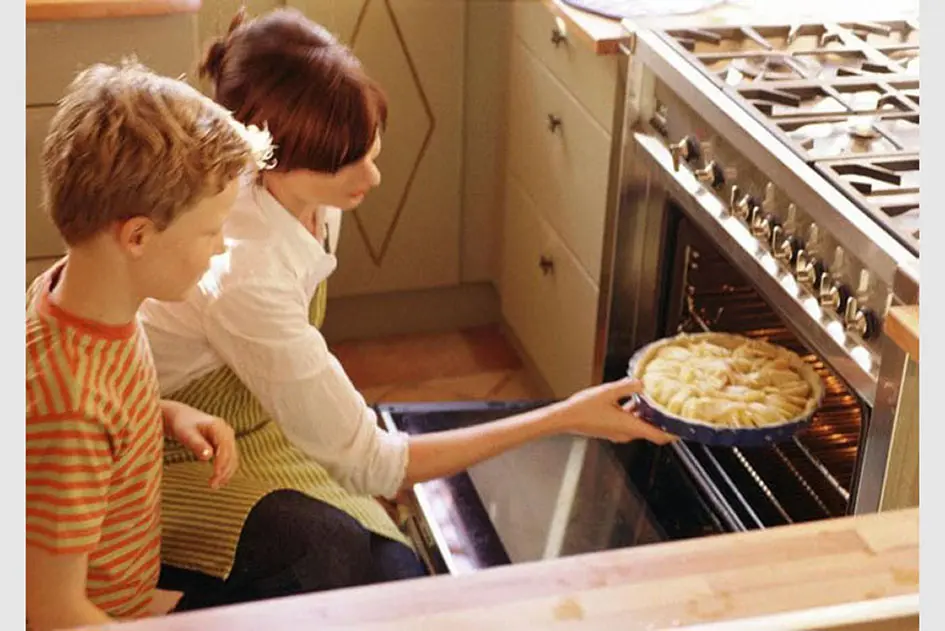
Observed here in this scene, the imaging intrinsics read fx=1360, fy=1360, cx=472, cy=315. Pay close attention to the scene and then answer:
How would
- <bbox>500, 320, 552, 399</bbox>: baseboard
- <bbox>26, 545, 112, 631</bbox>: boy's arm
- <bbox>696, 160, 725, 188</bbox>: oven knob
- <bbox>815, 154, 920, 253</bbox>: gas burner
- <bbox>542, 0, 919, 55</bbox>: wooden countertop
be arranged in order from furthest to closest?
<bbox>500, 320, 552, 399</bbox>: baseboard
<bbox>542, 0, 919, 55</bbox>: wooden countertop
<bbox>696, 160, 725, 188</bbox>: oven knob
<bbox>815, 154, 920, 253</bbox>: gas burner
<bbox>26, 545, 112, 631</bbox>: boy's arm

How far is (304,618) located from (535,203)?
1.84 metres

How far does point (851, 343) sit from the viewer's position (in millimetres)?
1580

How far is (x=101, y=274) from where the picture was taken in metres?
1.35

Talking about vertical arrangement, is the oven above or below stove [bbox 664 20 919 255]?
below

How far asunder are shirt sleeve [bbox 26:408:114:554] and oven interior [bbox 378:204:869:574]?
0.74 meters

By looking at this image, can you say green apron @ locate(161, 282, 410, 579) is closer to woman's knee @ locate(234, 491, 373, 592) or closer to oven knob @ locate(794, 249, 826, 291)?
woman's knee @ locate(234, 491, 373, 592)

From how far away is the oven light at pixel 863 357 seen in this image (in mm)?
1540

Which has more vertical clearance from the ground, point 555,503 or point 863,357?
point 863,357

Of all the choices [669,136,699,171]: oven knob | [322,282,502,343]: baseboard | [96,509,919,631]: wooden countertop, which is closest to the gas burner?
[669,136,699,171]: oven knob

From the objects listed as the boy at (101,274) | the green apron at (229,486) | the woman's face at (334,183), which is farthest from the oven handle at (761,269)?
the boy at (101,274)

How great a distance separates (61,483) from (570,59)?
4.79 feet

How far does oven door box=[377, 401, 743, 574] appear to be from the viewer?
6.56 feet

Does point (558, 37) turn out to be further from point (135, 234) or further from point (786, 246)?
point (135, 234)

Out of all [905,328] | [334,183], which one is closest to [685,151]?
[334,183]
